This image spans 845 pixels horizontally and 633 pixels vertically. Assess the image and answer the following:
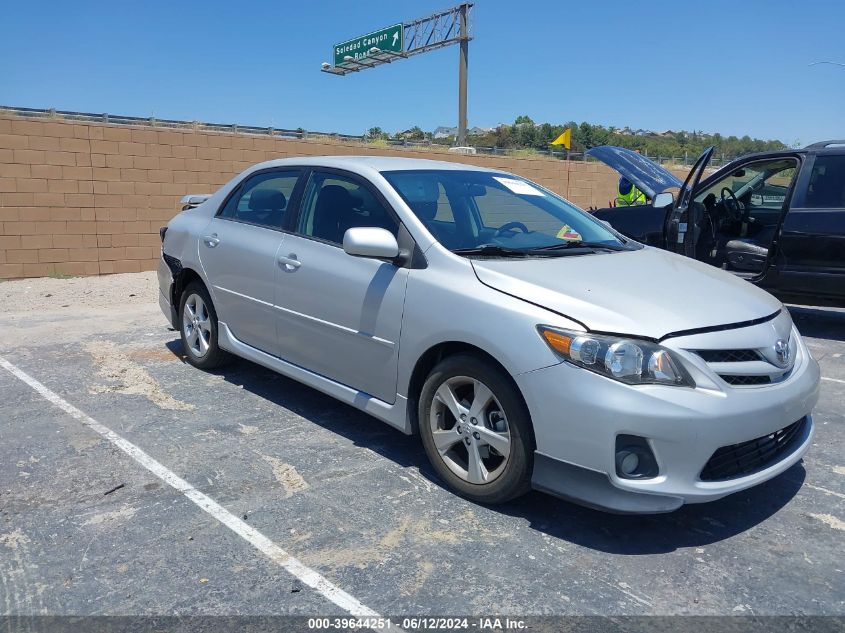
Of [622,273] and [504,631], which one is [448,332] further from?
[504,631]

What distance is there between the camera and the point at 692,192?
7309mm

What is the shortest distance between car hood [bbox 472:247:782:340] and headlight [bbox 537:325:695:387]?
0.05 metres

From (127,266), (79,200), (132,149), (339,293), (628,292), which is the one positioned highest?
(132,149)

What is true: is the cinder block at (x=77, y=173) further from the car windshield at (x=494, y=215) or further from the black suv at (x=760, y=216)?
the car windshield at (x=494, y=215)

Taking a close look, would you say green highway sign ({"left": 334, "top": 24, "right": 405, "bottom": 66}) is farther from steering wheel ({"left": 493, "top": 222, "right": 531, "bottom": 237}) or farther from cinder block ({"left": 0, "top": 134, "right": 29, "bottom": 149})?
steering wheel ({"left": 493, "top": 222, "right": 531, "bottom": 237})

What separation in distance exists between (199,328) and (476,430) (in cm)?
304

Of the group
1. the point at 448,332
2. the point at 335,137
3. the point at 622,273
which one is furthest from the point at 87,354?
the point at 335,137

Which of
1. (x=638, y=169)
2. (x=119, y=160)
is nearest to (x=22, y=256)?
(x=119, y=160)

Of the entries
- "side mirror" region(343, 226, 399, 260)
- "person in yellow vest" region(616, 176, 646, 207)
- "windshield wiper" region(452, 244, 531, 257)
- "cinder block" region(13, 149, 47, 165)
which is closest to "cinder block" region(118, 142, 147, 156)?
"cinder block" region(13, 149, 47, 165)

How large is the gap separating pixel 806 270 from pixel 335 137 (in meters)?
17.1

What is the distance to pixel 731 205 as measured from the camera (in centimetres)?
801

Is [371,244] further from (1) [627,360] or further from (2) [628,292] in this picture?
(1) [627,360]

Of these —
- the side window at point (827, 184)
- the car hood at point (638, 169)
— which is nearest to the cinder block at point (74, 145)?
the car hood at point (638, 169)

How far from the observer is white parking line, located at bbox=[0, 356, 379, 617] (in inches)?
107
